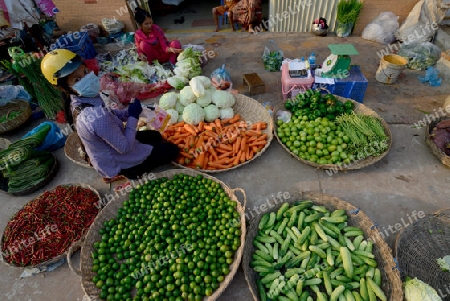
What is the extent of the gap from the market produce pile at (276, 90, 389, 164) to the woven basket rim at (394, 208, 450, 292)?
3.48 ft

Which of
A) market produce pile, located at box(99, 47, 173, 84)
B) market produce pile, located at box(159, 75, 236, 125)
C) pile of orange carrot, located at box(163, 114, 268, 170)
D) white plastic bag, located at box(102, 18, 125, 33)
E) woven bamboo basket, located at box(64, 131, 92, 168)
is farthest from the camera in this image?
white plastic bag, located at box(102, 18, 125, 33)

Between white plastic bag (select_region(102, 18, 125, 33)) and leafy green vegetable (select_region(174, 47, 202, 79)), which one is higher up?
white plastic bag (select_region(102, 18, 125, 33))

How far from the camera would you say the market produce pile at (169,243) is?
253 cm

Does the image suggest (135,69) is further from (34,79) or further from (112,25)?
(112,25)

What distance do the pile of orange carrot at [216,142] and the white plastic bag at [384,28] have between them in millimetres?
4133

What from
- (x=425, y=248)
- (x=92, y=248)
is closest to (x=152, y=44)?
(x=92, y=248)

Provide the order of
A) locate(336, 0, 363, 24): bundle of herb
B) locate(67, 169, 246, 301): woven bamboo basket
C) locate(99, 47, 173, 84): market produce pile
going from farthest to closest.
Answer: locate(336, 0, 363, 24): bundle of herb
locate(99, 47, 173, 84): market produce pile
locate(67, 169, 246, 301): woven bamboo basket

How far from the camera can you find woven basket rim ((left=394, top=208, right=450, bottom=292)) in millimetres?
2598

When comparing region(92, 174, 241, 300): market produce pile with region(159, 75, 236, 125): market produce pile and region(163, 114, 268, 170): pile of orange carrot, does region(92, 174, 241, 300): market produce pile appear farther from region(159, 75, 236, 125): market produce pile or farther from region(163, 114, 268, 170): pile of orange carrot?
region(159, 75, 236, 125): market produce pile

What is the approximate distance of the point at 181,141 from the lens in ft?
13.4

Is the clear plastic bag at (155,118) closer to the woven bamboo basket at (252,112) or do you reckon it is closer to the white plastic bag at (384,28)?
the woven bamboo basket at (252,112)

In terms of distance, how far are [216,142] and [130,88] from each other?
7.68ft

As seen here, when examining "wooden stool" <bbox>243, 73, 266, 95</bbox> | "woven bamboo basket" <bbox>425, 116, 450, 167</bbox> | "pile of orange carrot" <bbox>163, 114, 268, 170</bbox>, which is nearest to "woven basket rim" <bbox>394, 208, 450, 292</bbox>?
"woven bamboo basket" <bbox>425, 116, 450, 167</bbox>

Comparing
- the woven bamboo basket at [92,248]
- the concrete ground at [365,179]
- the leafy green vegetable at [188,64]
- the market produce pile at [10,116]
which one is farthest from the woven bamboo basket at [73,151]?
the leafy green vegetable at [188,64]
